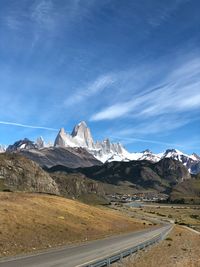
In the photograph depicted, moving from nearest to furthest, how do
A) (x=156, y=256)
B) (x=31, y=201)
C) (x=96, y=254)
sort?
(x=96, y=254) < (x=156, y=256) < (x=31, y=201)

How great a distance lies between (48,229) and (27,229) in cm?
515

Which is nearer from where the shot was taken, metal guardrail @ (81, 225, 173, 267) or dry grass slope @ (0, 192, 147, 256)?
metal guardrail @ (81, 225, 173, 267)

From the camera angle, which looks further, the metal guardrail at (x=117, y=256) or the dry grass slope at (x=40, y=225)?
the dry grass slope at (x=40, y=225)

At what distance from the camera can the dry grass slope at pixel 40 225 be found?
1949 inches

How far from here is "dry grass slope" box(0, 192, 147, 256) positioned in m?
49.5

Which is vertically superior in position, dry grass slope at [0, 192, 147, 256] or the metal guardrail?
dry grass slope at [0, 192, 147, 256]

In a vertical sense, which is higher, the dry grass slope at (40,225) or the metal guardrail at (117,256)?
the dry grass slope at (40,225)

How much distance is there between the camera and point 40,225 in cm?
6106

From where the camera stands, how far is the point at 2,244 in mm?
45594

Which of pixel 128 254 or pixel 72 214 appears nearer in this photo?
pixel 128 254

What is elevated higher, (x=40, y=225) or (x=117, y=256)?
(x=40, y=225)

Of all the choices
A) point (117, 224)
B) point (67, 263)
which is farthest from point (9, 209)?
point (117, 224)

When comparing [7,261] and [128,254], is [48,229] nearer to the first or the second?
[128,254]

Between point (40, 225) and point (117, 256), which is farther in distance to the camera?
point (40, 225)
